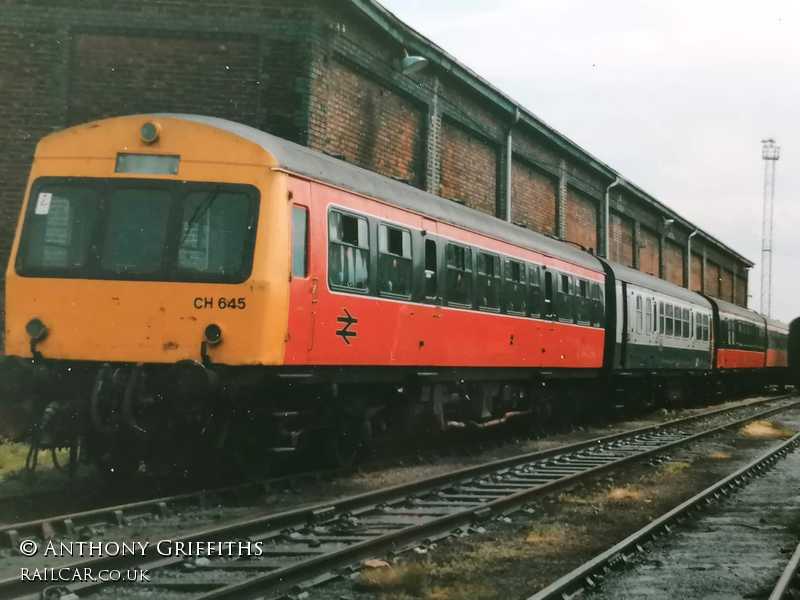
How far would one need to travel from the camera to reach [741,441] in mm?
17172

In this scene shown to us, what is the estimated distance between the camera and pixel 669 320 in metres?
24.7

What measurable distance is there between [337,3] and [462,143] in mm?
5986

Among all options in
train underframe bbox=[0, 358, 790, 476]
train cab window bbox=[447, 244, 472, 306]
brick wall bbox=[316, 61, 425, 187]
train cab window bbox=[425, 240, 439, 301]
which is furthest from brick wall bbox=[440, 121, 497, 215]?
train underframe bbox=[0, 358, 790, 476]

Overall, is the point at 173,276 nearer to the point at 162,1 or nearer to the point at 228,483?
the point at 228,483

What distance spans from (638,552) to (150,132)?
17.9 feet

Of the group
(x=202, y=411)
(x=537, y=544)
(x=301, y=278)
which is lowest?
(x=537, y=544)

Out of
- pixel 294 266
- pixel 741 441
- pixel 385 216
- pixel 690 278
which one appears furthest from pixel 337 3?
pixel 690 278

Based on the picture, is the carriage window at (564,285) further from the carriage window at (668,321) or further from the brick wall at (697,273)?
the brick wall at (697,273)

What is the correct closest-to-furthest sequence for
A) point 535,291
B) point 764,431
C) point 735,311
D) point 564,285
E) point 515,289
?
point 515,289
point 535,291
point 564,285
point 764,431
point 735,311

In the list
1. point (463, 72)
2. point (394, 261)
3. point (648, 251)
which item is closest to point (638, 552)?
point (394, 261)

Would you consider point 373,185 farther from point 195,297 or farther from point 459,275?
point 195,297

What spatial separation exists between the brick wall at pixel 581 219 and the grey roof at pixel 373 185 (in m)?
10.8

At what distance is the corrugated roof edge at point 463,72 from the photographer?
16.5m

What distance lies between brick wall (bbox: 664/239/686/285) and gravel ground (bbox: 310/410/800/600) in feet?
90.1
